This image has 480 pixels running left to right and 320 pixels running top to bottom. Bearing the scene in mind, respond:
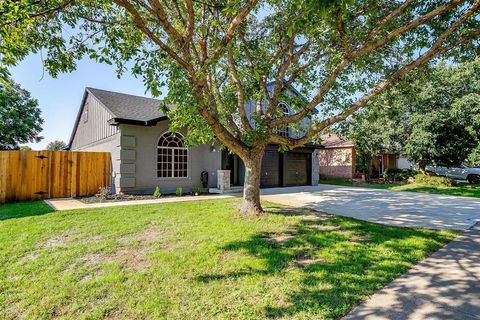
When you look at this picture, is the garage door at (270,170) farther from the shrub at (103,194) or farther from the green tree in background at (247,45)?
the shrub at (103,194)

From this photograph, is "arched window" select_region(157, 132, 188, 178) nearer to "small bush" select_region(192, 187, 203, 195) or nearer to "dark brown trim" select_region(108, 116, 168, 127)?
"small bush" select_region(192, 187, 203, 195)

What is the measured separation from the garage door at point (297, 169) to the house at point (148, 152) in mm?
64

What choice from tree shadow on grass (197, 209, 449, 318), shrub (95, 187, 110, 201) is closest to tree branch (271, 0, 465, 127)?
tree shadow on grass (197, 209, 449, 318)

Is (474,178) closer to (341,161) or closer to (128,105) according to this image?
(341,161)

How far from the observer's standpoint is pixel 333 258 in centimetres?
432

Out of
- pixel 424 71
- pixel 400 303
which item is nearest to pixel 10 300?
pixel 400 303

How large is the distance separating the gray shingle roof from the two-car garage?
7.07 metres

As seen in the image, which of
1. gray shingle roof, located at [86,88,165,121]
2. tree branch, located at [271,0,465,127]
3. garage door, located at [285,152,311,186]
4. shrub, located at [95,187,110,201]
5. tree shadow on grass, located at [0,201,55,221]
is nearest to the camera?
tree branch, located at [271,0,465,127]

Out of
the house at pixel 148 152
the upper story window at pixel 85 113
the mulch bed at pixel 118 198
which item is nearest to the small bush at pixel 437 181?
the house at pixel 148 152

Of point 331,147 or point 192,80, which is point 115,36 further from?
point 331,147

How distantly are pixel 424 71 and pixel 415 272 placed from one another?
6588 millimetres

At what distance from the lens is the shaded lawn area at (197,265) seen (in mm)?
2980

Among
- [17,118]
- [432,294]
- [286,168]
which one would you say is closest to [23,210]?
[432,294]

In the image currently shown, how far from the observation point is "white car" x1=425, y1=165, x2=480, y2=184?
1947cm
